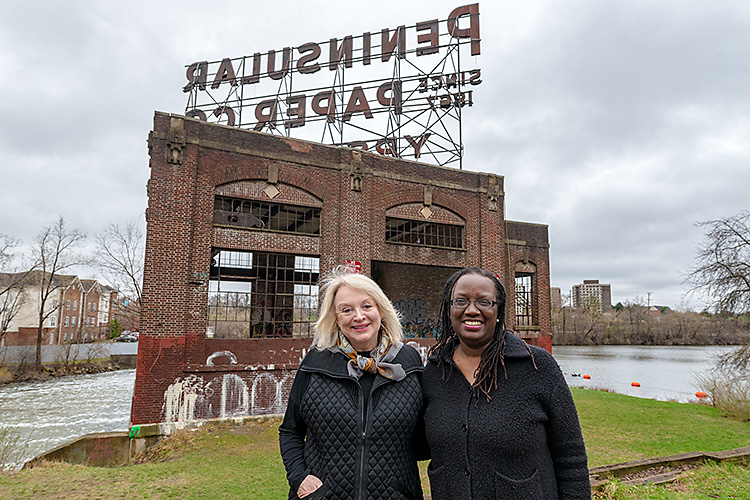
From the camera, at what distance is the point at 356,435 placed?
7.71ft

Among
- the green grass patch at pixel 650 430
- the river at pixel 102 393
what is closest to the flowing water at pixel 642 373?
the river at pixel 102 393

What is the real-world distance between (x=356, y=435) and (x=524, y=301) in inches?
732

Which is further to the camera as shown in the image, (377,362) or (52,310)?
(52,310)

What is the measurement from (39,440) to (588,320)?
205 feet

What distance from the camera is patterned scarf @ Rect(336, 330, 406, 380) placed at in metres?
2.47

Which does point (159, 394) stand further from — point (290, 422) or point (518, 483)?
point (518, 483)

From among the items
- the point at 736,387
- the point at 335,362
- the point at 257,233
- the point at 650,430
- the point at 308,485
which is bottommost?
the point at 650,430

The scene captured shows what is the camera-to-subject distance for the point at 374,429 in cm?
235

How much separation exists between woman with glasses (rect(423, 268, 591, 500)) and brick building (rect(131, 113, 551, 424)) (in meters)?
9.96

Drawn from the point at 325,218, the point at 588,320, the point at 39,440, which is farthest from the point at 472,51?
the point at 588,320

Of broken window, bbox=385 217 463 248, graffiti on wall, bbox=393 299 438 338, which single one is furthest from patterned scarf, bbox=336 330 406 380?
graffiti on wall, bbox=393 299 438 338

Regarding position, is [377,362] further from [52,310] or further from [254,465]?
[52,310]

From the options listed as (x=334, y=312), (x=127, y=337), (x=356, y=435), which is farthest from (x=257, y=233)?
(x=127, y=337)

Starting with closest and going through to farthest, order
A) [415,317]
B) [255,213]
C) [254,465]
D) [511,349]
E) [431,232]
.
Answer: [511,349]
[254,465]
[255,213]
[431,232]
[415,317]
